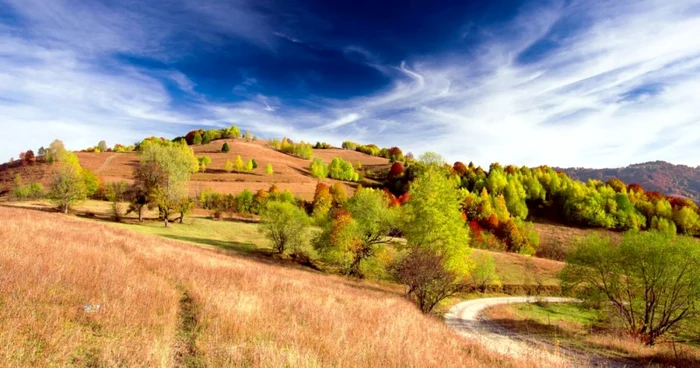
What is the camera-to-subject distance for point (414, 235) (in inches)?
1387

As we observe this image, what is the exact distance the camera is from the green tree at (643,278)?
26812mm

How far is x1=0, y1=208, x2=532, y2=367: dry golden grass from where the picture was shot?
18.8 feet

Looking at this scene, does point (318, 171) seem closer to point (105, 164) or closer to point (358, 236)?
point (105, 164)

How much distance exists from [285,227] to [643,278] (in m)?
41.7

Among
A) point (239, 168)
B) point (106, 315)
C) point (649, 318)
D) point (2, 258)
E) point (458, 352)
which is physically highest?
point (239, 168)

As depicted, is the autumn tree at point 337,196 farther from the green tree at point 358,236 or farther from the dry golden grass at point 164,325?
the dry golden grass at point 164,325

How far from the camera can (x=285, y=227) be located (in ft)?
166

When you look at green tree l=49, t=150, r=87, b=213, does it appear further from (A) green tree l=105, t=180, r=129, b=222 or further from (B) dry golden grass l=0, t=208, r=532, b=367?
(B) dry golden grass l=0, t=208, r=532, b=367

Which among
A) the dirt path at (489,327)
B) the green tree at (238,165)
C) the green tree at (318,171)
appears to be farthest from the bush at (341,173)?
the dirt path at (489,327)

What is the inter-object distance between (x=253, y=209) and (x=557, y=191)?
114979 mm

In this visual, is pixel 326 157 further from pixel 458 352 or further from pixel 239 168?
pixel 458 352

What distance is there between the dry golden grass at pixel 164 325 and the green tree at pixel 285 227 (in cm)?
3818

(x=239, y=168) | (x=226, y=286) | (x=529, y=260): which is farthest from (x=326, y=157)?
(x=226, y=286)

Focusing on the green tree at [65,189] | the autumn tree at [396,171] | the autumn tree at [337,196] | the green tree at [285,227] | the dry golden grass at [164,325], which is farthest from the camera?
the autumn tree at [396,171]
